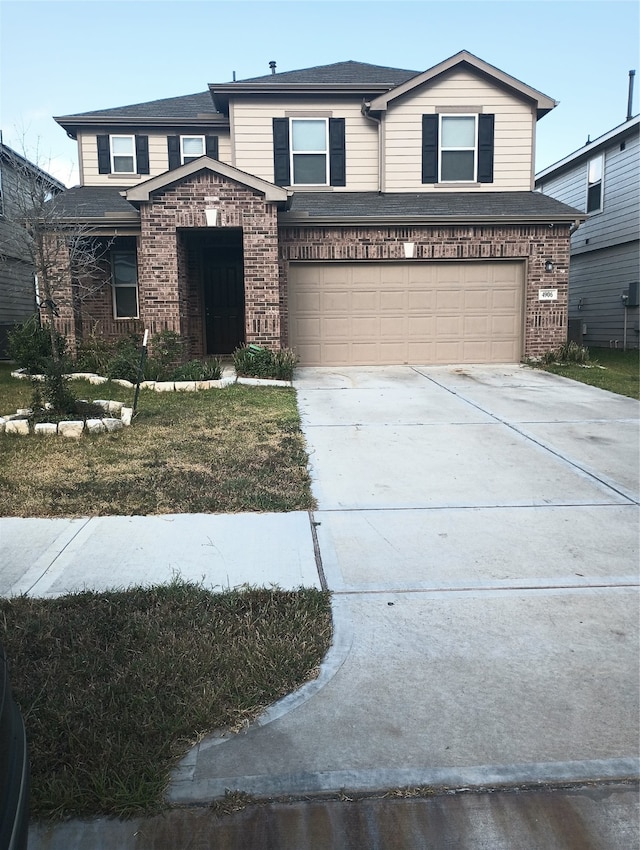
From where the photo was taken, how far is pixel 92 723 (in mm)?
2691

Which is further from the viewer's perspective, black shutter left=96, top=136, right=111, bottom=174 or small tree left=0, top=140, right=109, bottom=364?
black shutter left=96, top=136, right=111, bottom=174

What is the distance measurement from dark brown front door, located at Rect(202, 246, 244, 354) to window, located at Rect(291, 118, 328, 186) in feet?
7.73

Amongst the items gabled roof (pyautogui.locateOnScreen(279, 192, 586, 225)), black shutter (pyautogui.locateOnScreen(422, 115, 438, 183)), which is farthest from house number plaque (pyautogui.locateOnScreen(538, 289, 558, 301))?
black shutter (pyautogui.locateOnScreen(422, 115, 438, 183))

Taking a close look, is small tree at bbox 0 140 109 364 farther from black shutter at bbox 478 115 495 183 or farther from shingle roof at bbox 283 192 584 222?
black shutter at bbox 478 115 495 183

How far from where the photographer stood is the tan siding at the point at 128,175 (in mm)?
17344

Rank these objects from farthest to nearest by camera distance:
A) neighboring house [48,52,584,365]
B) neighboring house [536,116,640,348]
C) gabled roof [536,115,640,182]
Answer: neighboring house [536,116,640,348] → gabled roof [536,115,640,182] → neighboring house [48,52,584,365]

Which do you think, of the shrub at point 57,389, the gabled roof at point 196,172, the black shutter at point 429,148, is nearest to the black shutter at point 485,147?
the black shutter at point 429,148

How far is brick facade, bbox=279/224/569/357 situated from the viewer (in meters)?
14.5

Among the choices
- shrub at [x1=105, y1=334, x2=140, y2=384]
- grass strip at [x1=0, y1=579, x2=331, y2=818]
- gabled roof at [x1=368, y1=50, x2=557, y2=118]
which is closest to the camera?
grass strip at [x1=0, y1=579, x2=331, y2=818]

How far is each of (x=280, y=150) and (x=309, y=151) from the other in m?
0.68

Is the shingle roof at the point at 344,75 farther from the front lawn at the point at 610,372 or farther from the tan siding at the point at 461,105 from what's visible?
the front lawn at the point at 610,372

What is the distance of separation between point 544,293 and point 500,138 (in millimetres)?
3782

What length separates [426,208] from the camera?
48.6ft

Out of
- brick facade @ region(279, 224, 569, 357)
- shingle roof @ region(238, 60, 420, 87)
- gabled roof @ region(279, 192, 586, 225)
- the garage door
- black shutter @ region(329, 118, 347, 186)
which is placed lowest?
the garage door
